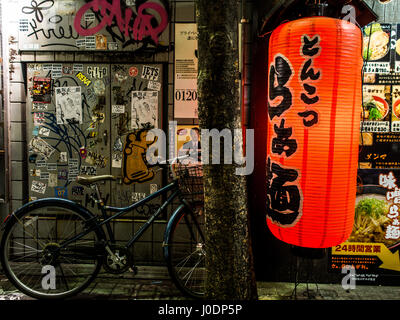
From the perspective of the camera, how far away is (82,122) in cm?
529

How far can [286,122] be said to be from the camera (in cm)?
315

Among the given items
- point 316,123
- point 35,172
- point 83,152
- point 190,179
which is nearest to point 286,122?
point 316,123

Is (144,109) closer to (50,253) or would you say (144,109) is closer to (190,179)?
(190,179)

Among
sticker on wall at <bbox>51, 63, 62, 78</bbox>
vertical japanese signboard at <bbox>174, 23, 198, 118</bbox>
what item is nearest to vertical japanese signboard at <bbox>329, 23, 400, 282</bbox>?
vertical japanese signboard at <bbox>174, 23, 198, 118</bbox>

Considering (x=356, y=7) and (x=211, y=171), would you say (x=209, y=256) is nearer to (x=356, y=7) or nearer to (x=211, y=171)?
(x=211, y=171)

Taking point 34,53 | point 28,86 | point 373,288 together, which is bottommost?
point 373,288

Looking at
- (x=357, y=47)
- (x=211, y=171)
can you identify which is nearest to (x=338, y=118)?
(x=357, y=47)

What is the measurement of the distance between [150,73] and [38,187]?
2.90m

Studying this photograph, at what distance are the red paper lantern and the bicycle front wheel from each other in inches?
113

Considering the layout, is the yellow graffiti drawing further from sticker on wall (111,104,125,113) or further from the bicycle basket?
the bicycle basket

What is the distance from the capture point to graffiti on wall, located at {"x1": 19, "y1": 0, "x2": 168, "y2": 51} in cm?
508

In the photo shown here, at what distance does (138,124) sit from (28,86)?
2.09 meters
